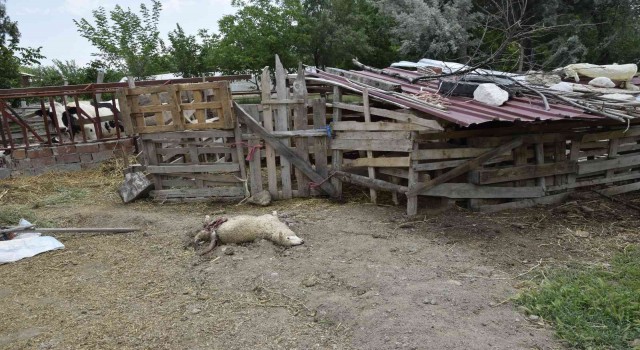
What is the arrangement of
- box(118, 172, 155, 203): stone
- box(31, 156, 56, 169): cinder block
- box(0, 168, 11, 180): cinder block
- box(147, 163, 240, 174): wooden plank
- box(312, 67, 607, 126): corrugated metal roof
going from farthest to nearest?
box(31, 156, 56, 169): cinder block → box(0, 168, 11, 180): cinder block → box(118, 172, 155, 203): stone → box(147, 163, 240, 174): wooden plank → box(312, 67, 607, 126): corrugated metal roof

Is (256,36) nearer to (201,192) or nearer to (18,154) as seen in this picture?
(18,154)

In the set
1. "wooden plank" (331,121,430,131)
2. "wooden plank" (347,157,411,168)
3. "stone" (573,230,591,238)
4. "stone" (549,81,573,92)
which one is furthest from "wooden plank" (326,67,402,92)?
"stone" (573,230,591,238)

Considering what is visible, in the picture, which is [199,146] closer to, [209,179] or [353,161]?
[209,179]

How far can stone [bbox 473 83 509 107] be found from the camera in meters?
6.02

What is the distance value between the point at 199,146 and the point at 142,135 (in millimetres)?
1017

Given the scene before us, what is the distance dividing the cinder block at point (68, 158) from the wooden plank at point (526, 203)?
9173mm

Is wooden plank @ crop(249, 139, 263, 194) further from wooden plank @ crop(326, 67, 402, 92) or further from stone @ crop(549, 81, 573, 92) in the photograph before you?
stone @ crop(549, 81, 573, 92)

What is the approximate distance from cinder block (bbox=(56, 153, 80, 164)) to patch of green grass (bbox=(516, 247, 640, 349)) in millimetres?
10158

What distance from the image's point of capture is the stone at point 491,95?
6.02 meters

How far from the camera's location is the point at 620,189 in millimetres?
7430

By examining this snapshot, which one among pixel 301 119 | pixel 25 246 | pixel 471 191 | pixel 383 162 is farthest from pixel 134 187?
pixel 471 191

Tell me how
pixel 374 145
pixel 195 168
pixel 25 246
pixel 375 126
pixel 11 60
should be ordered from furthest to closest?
1. pixel 11 60
2. pixel 195 168
3. pixel 374 145
4. pixel 375 126
5. pixel 25 246

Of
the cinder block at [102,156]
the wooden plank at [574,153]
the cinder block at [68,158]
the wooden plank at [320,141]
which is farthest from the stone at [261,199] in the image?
A: the cinder block at [68,158]

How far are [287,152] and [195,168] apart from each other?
65.3 inches
